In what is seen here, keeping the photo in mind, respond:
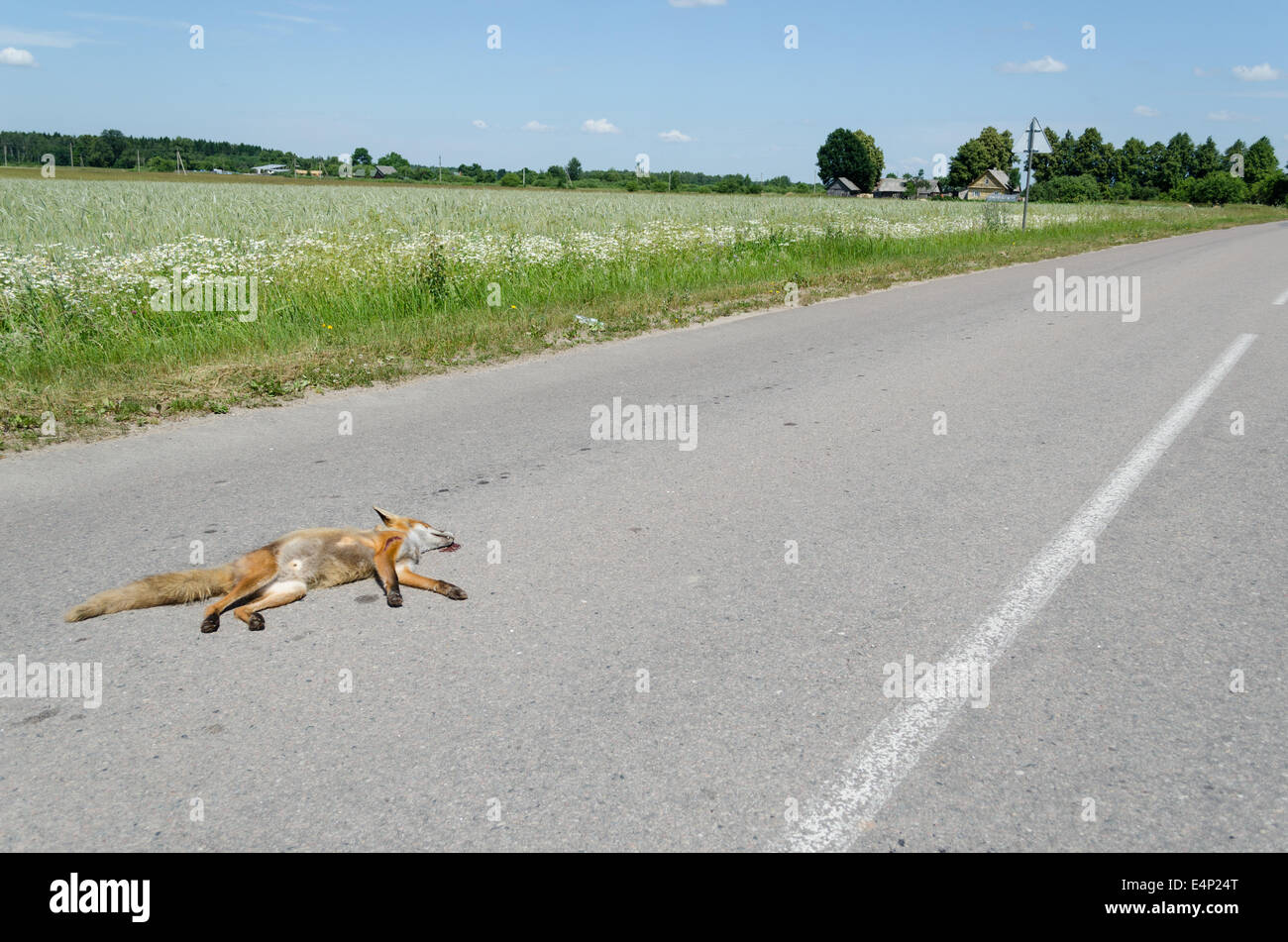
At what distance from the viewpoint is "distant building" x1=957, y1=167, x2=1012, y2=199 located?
408 ft

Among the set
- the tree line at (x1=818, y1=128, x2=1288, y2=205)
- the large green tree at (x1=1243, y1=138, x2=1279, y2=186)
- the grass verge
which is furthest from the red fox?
the large green tree at (x1=1243, y1=138, x2=1279, y2=186)

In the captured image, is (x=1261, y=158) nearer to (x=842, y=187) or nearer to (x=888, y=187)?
(x=888, y=187)

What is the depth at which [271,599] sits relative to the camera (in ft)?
12.5

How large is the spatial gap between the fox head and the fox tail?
2.45 ft

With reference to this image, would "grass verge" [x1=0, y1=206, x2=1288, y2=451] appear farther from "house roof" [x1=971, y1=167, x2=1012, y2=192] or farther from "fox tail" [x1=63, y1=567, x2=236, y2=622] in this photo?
"house roof" [x1=971, y1=167, x2=1012, y2=192]

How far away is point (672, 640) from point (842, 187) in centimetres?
13932

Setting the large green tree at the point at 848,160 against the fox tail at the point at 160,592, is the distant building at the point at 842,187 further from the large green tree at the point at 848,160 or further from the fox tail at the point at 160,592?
the fox tail at the point at 160,592

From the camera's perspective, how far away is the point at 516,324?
10562 mm

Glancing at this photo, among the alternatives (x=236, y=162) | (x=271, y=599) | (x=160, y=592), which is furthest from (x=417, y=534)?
(x=236, y=162)

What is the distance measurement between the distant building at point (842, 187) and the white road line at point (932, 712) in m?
133

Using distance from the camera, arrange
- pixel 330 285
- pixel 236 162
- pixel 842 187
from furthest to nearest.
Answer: pixel 842 187, pixel 236 162, pixel 330 285

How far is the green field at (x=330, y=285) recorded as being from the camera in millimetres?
7770
